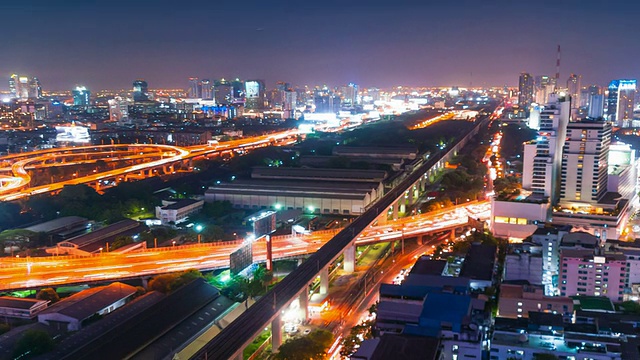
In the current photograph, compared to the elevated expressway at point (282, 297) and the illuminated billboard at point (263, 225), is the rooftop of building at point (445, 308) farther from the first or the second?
the illuminated billboard at point (263, 225)

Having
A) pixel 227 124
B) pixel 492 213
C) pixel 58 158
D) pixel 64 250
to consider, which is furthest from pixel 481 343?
pixel 227 124

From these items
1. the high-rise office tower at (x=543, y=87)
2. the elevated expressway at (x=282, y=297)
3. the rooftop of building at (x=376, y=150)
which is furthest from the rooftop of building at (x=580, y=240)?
the high-rise office tower at (x=543, y=87)

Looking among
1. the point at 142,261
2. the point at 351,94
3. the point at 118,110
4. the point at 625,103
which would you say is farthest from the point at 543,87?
the point at 142,261

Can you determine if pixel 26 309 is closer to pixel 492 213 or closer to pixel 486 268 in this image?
pixel 486 268

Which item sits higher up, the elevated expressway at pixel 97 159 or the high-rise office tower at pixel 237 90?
the high-rise office tower at pixel 237 90

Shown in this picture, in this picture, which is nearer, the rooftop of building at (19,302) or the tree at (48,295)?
the rooftop of building at (19,302)

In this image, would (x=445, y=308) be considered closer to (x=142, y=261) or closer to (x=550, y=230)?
(x=550, y=230)

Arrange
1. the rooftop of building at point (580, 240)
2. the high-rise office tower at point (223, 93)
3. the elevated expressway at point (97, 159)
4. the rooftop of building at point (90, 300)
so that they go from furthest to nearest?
the high-rise office tower at point (223, 93) → the elevated expressway at point (97, 159) → the rooftop of building at point (580, 240) → the rooftop of building at point (90, 300)
